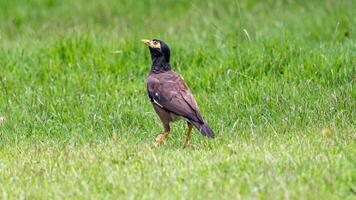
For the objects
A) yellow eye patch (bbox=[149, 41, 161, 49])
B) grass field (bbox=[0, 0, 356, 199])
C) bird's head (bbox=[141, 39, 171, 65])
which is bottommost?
grass field (bbox=[0, 0, 356, 199])

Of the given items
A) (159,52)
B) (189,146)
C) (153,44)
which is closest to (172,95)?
(189,146)

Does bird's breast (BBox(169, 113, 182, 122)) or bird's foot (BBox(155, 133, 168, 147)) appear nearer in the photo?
bird's foot (BBox(155, 133, 168, 147))

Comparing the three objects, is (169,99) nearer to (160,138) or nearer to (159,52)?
(160,138)

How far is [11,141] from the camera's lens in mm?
8492

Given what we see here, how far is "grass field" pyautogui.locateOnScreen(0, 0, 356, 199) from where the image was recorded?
632 centimetres

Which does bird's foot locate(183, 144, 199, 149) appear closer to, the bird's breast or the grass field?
the grass field

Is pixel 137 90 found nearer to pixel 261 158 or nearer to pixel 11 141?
pixel 11 141

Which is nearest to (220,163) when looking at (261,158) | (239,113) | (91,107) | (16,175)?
(261,158)

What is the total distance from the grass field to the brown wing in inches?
12.4

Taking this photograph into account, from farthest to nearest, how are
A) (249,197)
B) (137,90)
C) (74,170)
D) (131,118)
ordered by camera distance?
(137,90), (131,118), (74,170), (249,197)

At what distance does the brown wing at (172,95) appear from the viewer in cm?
802

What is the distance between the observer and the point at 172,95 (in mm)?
8320

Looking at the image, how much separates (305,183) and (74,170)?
6.28ft

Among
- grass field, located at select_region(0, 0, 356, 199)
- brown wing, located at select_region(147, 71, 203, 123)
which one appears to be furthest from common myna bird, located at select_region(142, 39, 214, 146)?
grass field, located at select_region(0, 0, 356, 199)
